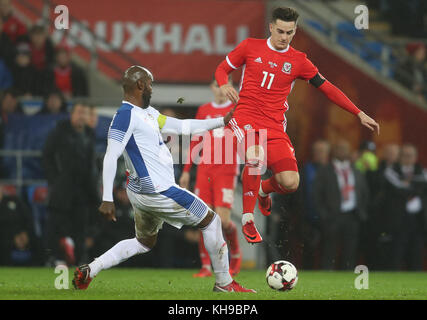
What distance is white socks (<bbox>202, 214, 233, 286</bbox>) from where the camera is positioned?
25.4ft

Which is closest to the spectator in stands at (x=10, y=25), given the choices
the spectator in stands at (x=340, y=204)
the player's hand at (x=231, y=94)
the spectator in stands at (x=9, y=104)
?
the spectator in stands at (x=9, y=104)

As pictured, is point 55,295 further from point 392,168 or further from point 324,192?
point 392,168

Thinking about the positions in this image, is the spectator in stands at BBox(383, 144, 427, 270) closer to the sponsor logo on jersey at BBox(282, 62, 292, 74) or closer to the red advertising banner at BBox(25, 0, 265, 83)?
the red advertising banner at BBox(25, 0, 265, 83)

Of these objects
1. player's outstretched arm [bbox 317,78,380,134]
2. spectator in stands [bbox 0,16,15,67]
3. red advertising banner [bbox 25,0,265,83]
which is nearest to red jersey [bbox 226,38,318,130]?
player's outstretched arm [bbox 317,78,380,134]

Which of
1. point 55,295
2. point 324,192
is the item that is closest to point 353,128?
point 324,192

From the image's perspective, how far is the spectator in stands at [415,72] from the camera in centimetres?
1694

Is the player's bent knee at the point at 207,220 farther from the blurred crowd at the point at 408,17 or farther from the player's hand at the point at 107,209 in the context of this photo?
the blurred crowd at the point at 408,17

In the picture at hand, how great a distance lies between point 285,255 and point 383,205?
172cm

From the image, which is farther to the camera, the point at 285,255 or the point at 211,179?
the point at 285,255

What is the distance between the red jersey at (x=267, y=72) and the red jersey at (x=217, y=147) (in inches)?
73.4

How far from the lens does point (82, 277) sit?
26.1 feet

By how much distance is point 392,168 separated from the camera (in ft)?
46.8

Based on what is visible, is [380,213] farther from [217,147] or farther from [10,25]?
[10,25]

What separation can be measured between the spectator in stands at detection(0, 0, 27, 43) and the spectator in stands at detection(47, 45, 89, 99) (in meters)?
0.66
